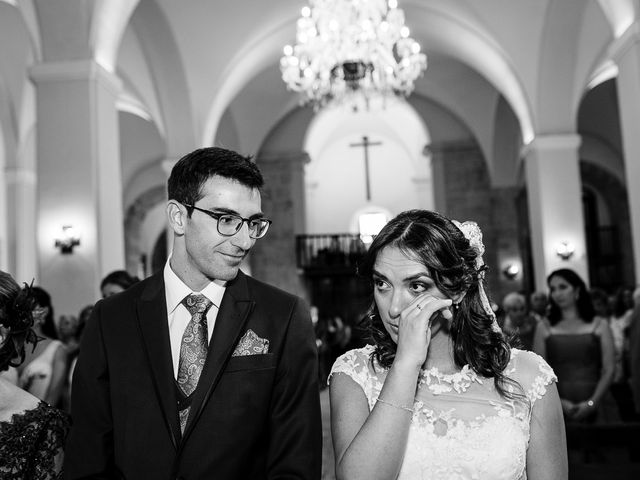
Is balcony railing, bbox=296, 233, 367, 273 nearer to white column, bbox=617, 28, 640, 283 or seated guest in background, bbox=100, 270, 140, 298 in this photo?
white column, bbox=617, 28, 640, 283

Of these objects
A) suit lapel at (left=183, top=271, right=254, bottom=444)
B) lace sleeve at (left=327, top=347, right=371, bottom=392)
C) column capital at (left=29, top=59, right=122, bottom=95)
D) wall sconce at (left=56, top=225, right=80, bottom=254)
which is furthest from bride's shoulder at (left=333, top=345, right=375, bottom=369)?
column capital at (left=29, top=59, right=122, bottom=95)

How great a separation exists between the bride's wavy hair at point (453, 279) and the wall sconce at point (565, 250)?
11035 millimetres

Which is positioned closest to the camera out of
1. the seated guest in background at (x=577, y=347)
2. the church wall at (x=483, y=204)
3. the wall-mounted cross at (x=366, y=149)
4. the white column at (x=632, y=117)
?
the seated guest in background at (x=577, y=347)

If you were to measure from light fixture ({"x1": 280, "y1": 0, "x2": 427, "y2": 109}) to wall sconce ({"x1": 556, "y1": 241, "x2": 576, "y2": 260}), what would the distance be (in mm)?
3896

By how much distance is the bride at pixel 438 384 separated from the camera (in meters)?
2.11

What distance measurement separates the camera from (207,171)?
7.59ft

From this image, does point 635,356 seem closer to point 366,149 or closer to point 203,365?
point 203,365

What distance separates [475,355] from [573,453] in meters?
1.70

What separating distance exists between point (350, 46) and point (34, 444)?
9.64 meters

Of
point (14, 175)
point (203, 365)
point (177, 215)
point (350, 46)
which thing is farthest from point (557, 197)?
point (203, 365)

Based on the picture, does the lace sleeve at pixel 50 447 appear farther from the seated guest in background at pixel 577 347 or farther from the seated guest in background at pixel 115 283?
the seated guest in background at pixel 577 347

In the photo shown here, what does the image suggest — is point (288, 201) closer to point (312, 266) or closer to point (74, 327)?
point (312, 266)

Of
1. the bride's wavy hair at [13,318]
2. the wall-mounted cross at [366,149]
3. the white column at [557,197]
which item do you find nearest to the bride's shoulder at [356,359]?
the bride's wavy hair at [13,318]

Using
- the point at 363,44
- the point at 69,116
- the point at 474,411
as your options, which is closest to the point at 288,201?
the point at 363,44
